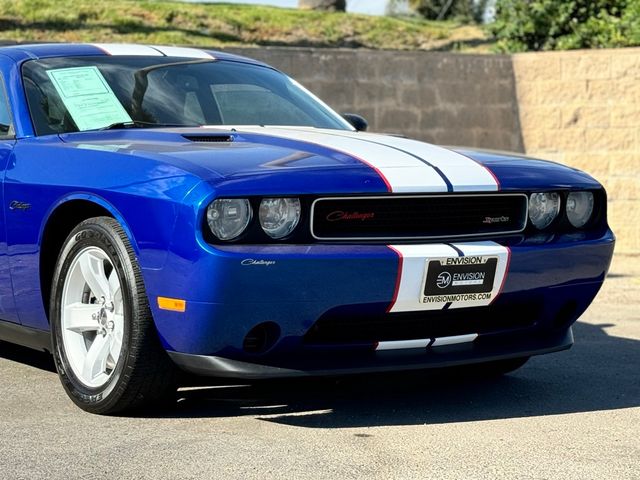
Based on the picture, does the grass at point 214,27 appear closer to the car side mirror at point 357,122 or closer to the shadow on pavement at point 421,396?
the car side mirror at point 357,122

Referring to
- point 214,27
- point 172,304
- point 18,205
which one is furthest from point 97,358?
point 214,27

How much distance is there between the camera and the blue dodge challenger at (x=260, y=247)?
13.3 feet

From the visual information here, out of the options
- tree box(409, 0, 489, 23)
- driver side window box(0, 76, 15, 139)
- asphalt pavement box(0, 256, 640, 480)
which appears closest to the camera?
asphalt pavement box(0, 256, 640, 480)

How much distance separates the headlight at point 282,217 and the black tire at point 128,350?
0.48 metres

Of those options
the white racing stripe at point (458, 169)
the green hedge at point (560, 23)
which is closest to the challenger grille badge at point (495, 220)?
the white racing stripe at point (458, 169)

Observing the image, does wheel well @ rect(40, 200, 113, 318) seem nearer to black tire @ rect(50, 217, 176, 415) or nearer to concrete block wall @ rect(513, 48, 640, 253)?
black tire @ rect(50, 217, 176, 415)

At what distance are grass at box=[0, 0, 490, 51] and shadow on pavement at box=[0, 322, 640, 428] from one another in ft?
35.1

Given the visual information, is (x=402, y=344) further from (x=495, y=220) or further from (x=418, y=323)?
(x=495, y=220)

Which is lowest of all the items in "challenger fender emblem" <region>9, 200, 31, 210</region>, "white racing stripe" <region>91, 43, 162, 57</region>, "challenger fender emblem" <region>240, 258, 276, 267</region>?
"challenger fender emblem" <region>9, 200, 31, 210</region>

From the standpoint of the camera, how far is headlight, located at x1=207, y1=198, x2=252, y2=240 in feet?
13.1

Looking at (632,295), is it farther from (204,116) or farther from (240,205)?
(240,205)

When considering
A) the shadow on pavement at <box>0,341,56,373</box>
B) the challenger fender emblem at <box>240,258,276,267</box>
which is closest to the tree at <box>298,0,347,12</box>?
the shadow on pavement at <box>0,341,56,373</box>

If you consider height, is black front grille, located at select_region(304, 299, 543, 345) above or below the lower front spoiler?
above

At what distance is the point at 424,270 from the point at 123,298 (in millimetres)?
1029
